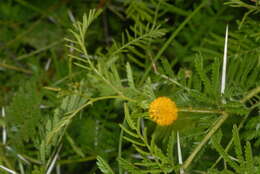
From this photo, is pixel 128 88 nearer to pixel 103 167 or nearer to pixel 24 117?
pixel 103 167

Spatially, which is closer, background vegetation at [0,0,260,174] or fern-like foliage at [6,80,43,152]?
background vegetation at [0,0,260,174]

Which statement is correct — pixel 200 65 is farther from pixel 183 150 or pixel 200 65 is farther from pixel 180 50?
pixel 180 50

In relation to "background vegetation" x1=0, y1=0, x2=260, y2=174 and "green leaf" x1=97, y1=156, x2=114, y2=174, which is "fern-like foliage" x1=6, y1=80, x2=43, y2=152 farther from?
"green leaf" x1=97, y1=156, x2=114, y2=174

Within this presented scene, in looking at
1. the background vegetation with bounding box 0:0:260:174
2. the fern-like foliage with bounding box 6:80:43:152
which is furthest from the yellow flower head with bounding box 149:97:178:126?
the fern-like foliage with bounding box 6:80:43:152

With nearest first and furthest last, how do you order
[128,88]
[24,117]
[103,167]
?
[103,167] → [128,88] → [24,117]

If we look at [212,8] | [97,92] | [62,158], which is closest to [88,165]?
[62,158]

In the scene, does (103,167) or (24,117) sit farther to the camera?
(24,117)

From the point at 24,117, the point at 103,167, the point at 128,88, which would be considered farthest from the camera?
the point at 24,117

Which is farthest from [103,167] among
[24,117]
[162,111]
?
[24,117]

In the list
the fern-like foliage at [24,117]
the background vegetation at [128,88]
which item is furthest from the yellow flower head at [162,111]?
the fern-like foliage at [24,117]

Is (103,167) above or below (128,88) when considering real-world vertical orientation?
below

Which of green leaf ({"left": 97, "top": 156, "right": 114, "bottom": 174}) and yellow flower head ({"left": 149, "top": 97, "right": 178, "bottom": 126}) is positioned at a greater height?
yellow flower head ({"left": 149, "top": 97, "right": 178, "bottom": 126})
